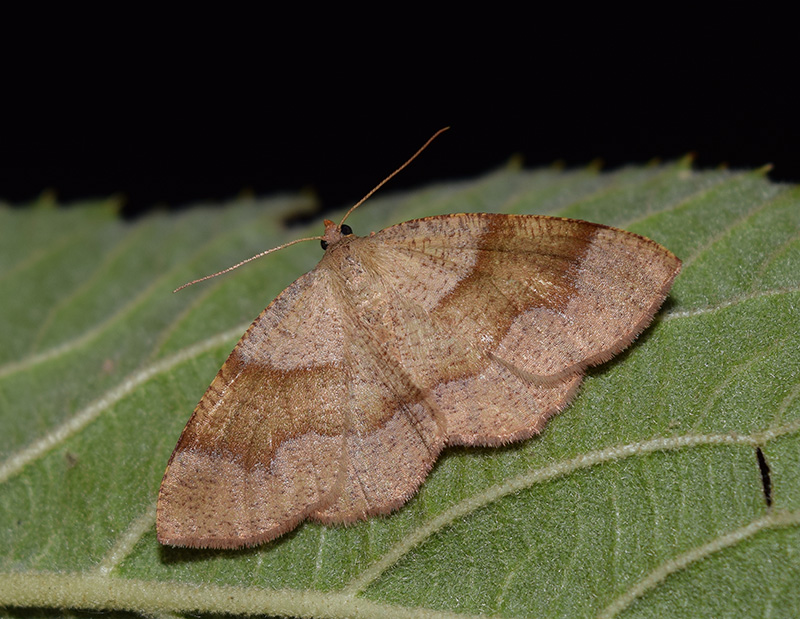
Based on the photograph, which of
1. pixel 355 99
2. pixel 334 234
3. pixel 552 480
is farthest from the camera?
pixel 355 99

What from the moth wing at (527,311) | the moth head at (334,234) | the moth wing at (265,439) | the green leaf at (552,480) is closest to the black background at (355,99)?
the green leaf at (552,480)

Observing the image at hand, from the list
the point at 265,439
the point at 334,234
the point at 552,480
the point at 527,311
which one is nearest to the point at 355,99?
the point at 334,234

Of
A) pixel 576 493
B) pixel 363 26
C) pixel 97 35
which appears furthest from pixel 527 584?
pixel 97 35

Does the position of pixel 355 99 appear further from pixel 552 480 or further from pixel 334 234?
pixel 552 480

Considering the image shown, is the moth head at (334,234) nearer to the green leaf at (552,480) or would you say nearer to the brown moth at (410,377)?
the brown moth at (410,377)

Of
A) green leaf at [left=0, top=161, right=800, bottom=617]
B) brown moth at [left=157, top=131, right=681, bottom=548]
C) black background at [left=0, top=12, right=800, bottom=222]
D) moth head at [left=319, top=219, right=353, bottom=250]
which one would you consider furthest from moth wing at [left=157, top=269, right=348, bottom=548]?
black background at [left=0, top=12, right=800, bottom=222]

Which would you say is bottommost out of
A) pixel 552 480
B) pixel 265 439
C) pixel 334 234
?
pixel 552 480

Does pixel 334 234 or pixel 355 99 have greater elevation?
pixel 334 234

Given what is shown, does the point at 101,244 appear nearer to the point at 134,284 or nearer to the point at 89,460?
the point at 134,284
